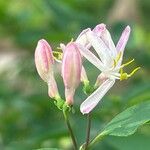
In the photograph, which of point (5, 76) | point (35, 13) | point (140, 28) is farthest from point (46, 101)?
point (140, 28)

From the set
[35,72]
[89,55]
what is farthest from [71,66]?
[35,72]

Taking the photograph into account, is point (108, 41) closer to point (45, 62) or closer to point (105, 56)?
point (105, 56)

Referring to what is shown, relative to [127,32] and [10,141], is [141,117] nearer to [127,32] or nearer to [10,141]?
[127,32]

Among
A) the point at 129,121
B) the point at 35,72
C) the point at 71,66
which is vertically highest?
the point at 35,72

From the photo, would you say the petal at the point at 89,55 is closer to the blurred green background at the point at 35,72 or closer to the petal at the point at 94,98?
the petal at the point at 94,98

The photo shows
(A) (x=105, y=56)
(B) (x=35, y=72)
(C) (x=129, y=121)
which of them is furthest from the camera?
(B) (x=35, y=72)

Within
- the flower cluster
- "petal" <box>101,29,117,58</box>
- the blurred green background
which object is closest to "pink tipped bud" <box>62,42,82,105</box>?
the flower cluster

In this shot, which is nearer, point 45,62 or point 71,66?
point 71,66
